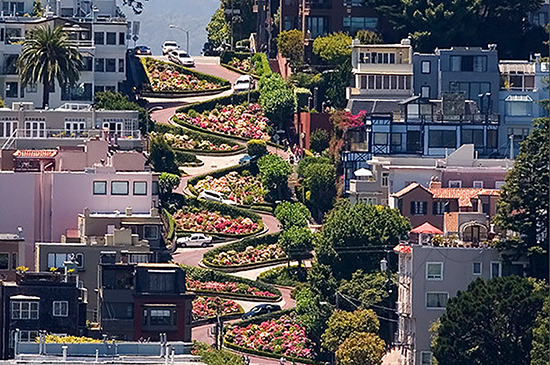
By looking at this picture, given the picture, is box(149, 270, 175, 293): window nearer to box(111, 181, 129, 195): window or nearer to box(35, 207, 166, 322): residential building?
box(35, 207, 166, 322): residential building

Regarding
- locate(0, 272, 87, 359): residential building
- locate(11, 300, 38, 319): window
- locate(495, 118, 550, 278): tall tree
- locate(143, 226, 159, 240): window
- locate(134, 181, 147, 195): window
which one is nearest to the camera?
locate(0, 272, 87, 359): residential building

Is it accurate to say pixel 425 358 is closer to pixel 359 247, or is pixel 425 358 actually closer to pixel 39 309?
pixel 359 247

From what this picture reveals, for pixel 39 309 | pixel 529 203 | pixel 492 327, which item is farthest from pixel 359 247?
pixel 39 309

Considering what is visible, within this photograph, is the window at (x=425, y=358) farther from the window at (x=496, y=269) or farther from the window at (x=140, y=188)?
the window at (x=140, y=188)

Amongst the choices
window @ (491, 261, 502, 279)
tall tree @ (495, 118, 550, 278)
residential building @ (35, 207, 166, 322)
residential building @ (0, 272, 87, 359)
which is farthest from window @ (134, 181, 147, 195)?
residential building @ (0, 272, 87, 359)

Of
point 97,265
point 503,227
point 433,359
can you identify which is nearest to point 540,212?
point 503,227

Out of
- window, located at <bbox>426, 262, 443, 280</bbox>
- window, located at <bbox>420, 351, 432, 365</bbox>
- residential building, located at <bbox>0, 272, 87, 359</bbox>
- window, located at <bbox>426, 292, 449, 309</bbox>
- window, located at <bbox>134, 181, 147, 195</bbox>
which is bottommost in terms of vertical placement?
window, located at <bbox>420, 351, 432, 365</bbox>

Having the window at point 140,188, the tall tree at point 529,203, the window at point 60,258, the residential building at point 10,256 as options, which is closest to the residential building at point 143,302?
the window at point 60,258
